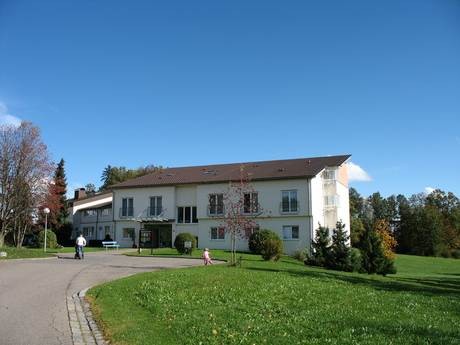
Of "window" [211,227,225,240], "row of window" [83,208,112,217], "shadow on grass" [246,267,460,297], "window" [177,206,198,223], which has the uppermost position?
"row of window" [83,208,112,217]

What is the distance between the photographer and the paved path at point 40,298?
10.1m

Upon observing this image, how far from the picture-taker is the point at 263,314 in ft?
36.0

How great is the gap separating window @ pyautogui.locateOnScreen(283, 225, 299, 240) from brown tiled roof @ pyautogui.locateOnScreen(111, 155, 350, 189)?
459 centimetres

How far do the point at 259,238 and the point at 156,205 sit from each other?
63.1 ft

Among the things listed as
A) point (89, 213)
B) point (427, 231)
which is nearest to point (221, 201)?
point (89, 213)

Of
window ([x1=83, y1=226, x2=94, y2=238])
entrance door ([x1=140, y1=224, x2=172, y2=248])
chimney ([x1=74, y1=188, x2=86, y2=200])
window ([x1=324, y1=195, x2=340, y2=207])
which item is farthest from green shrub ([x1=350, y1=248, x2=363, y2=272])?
chimney ([x1=74, y1=188, x2=86, y2=200])

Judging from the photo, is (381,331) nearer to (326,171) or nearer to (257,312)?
(257,312)

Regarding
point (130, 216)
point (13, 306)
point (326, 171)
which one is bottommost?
point (13, 306)

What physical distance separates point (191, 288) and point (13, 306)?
4.62m

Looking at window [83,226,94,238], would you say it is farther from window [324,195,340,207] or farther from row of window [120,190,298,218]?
window [324,195,340,207]

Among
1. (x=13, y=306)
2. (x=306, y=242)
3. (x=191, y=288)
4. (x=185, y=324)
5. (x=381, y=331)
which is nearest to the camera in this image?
(x=381, y=331)

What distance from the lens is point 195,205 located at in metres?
54.1

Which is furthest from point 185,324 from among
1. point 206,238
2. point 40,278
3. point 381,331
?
point 206,238

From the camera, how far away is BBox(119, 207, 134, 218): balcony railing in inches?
2234
